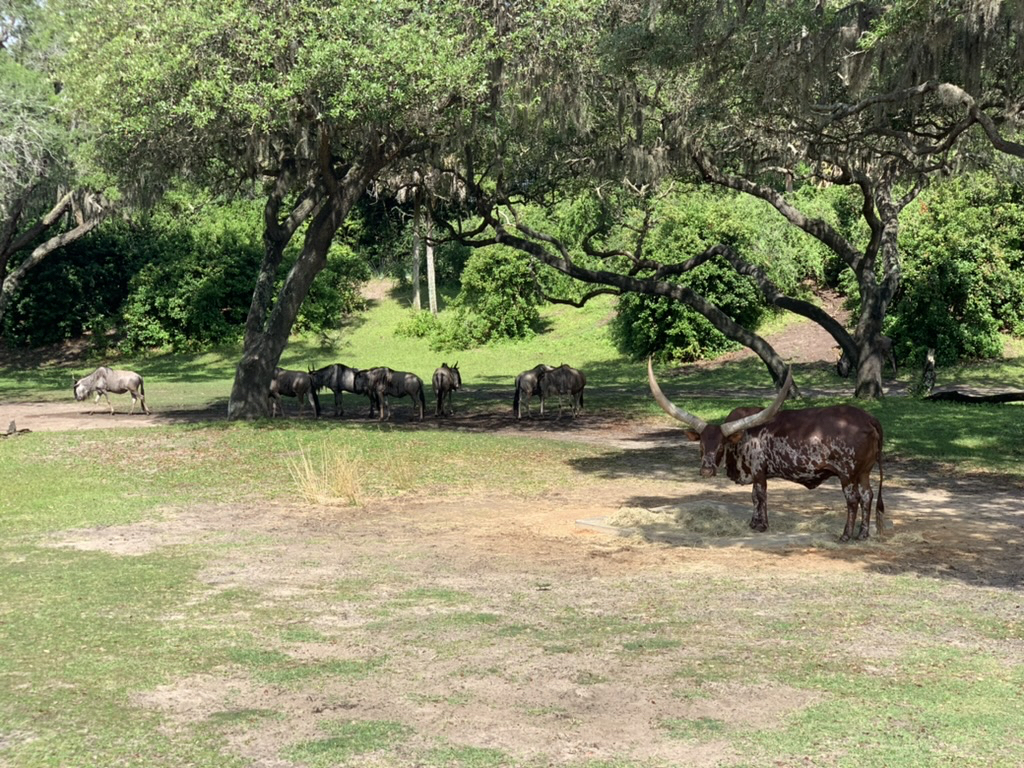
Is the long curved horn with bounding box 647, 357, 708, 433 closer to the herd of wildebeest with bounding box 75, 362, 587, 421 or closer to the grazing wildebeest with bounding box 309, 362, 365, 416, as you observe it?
the herd of wildebeest with bounding box 75, 362, 587, 421

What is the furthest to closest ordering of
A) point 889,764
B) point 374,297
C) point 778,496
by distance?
point 374,297, point 778,496, point 889,764

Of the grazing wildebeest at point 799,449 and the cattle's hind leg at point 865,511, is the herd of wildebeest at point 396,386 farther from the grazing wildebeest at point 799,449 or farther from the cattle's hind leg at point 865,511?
the cattle's hind leg at point 865,511

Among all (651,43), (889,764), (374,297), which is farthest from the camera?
(374,297)

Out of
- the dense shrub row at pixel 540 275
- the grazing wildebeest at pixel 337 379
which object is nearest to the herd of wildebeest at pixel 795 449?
the grazing wildebeest at pixel 337 379

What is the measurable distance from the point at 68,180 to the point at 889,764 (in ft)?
112

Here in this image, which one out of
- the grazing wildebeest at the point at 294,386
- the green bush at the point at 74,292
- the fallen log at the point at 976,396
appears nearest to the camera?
the fallen log at the point at 976,396

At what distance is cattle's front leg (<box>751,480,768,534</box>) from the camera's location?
15.0 m

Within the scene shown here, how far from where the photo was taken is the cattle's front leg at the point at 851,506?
47.0 ft

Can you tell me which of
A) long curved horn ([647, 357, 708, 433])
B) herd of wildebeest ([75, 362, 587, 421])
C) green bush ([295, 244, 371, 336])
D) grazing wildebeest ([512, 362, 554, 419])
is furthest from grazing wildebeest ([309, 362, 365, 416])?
green bush ([295, 244, 371, 336])

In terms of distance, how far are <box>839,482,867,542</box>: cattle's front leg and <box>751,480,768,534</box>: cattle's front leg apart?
3.32 feet

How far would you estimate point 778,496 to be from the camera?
60.2ft

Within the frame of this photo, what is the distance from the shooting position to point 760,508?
49.7 ft

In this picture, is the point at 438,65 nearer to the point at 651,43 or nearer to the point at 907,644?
the point at 651,43

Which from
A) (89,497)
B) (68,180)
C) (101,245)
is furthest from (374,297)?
(89,497)
